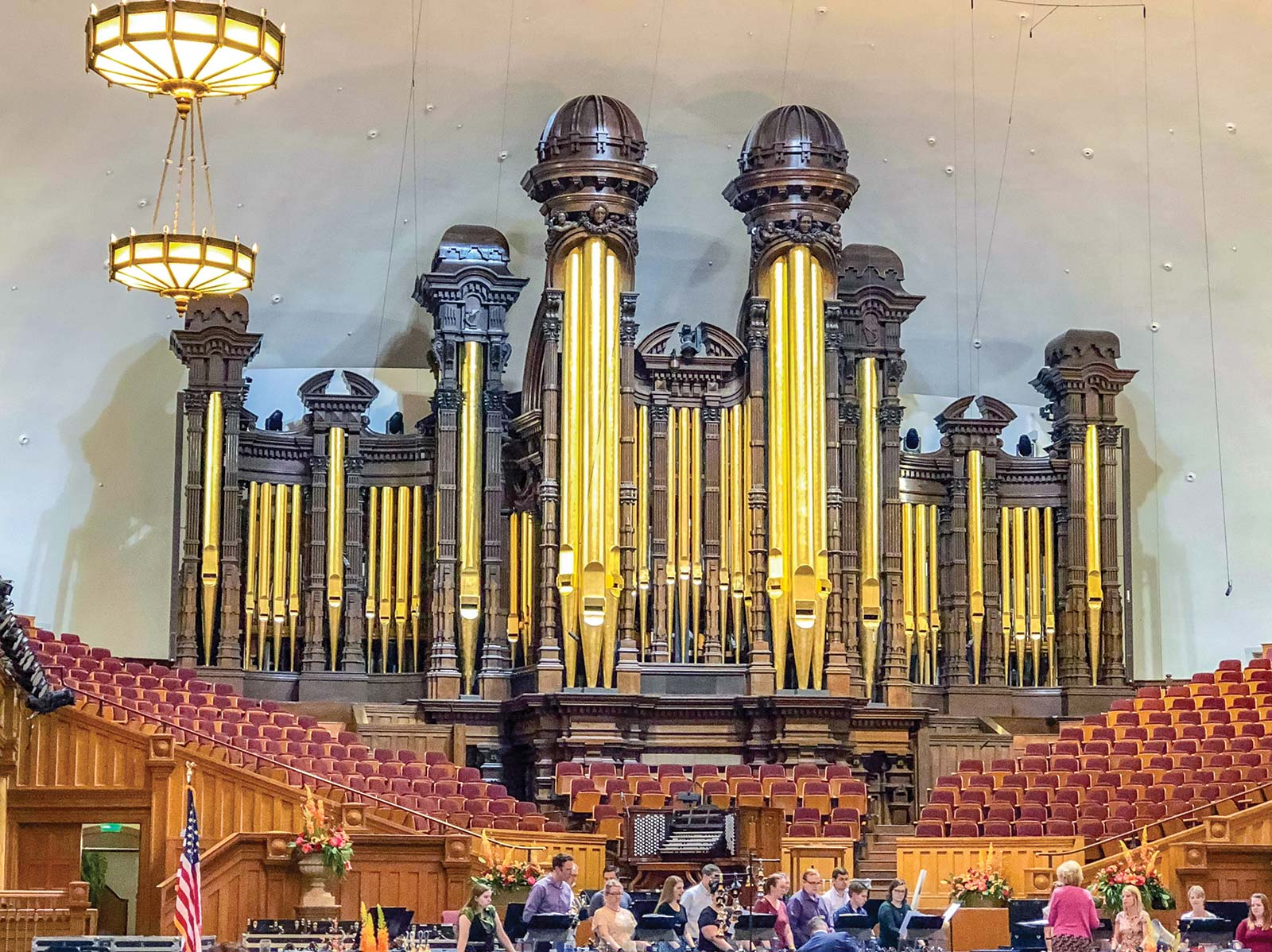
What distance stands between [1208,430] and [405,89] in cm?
847

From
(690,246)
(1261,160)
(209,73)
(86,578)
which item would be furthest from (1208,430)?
(209,73)

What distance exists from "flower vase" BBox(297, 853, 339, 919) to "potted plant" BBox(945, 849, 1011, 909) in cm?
411

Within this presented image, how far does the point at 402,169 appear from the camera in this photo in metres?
20.7

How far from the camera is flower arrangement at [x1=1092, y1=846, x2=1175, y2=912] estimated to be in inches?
514

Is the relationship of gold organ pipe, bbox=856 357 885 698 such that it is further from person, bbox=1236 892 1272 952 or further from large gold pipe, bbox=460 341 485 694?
person, bbox=1236 892 1272 952

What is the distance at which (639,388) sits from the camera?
759 inches

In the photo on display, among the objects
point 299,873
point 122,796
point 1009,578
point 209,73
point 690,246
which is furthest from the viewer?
point 690,246

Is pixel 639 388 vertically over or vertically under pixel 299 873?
over

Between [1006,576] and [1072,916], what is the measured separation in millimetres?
9841

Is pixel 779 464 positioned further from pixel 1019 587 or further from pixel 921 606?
pixel 1019 587

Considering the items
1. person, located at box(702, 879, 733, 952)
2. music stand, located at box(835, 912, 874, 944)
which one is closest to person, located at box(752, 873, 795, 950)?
music stand, located at box(835, 912, 874, 944)

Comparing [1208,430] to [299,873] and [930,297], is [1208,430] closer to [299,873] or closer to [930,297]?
[930,297]

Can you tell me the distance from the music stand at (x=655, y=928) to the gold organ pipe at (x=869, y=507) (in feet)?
26.4

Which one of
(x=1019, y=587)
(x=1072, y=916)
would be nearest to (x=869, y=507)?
(x=1019, y=587)
